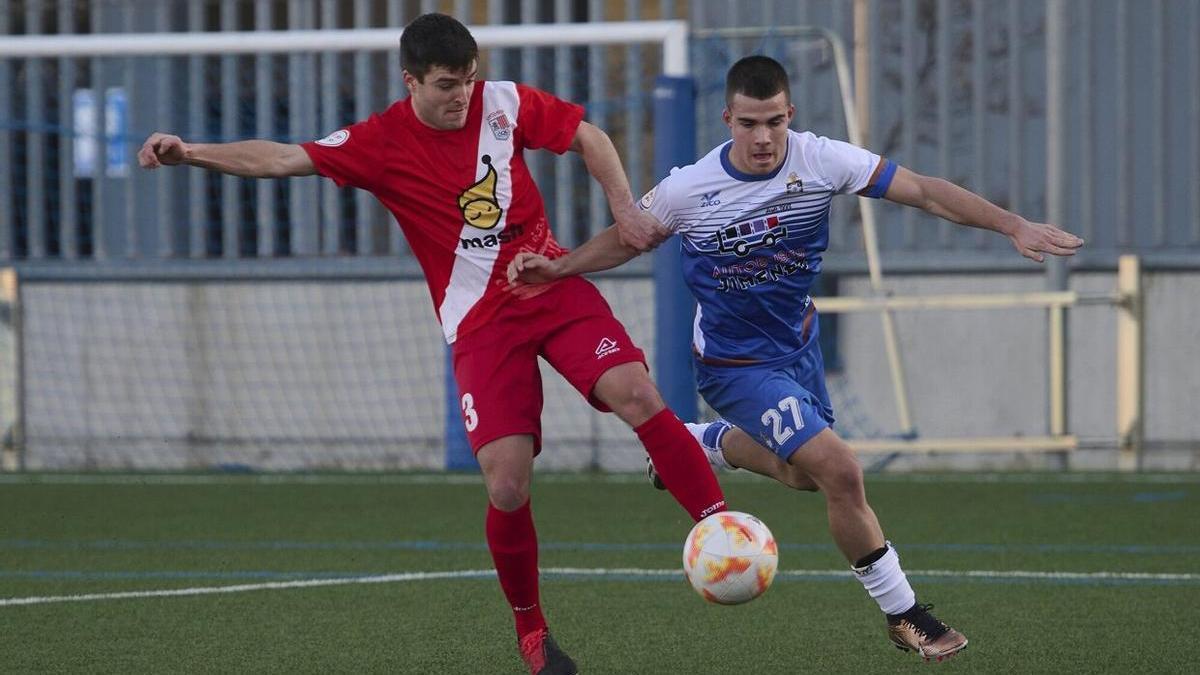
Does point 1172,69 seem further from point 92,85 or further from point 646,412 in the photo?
point 646,412

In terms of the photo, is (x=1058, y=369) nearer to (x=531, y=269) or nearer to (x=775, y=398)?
(x=775, y=398)

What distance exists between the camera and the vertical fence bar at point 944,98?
1330 cm

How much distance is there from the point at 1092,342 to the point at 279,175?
8.74 metres

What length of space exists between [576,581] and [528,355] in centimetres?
185

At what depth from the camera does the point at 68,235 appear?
1386 centimetres

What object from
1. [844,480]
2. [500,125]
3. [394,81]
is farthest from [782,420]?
[394,81]

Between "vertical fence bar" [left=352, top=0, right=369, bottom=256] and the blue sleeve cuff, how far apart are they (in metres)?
8.55

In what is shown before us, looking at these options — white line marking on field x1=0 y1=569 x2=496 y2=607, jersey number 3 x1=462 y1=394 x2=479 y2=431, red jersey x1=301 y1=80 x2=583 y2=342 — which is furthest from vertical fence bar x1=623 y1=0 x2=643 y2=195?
jersey number 3 x1=462 y1=394 x2=479 y2=431

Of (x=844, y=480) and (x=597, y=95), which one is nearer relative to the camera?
(x=844, y=480)

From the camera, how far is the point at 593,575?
7070 mm

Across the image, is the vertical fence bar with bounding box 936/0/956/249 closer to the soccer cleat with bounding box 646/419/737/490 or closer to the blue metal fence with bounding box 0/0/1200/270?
the blue metal fence with bounding box 0/0/1200/270

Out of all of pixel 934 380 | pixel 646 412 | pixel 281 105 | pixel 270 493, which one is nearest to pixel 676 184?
pixel 646 412

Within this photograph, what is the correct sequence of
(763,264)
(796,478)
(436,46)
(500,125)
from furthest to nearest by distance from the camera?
(796,478), (763,264), (500,125), (436,46)

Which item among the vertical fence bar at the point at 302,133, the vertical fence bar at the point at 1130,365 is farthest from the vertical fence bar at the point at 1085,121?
the vertical fence bar at the point at 302,133
